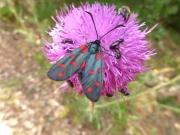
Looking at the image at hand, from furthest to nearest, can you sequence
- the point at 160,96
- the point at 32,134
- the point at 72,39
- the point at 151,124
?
the point at 160,96 < the point at 151,124 < the point at 32,134 < the point at 72,39

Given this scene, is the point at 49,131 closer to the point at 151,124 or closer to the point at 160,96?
the point at 151,124

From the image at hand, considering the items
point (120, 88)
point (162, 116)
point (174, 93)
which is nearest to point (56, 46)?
point (120, 88)

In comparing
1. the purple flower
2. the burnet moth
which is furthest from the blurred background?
the burnet moth

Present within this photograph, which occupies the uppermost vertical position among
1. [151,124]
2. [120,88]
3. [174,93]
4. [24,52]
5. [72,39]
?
[24,52]

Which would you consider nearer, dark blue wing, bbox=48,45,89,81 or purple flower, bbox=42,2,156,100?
dark blue wing, bbox=48,45,89,81

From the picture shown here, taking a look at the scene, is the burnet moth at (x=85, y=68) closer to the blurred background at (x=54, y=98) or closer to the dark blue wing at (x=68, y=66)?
the dark blue wing at (x=68, y=66)

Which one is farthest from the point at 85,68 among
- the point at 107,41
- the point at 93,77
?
the point at 107,41

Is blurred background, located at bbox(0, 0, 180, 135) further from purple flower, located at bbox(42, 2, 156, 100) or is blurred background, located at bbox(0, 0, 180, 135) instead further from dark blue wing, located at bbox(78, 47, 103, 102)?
dark blue wing, located at bbox(78, 47, 103, 102)
